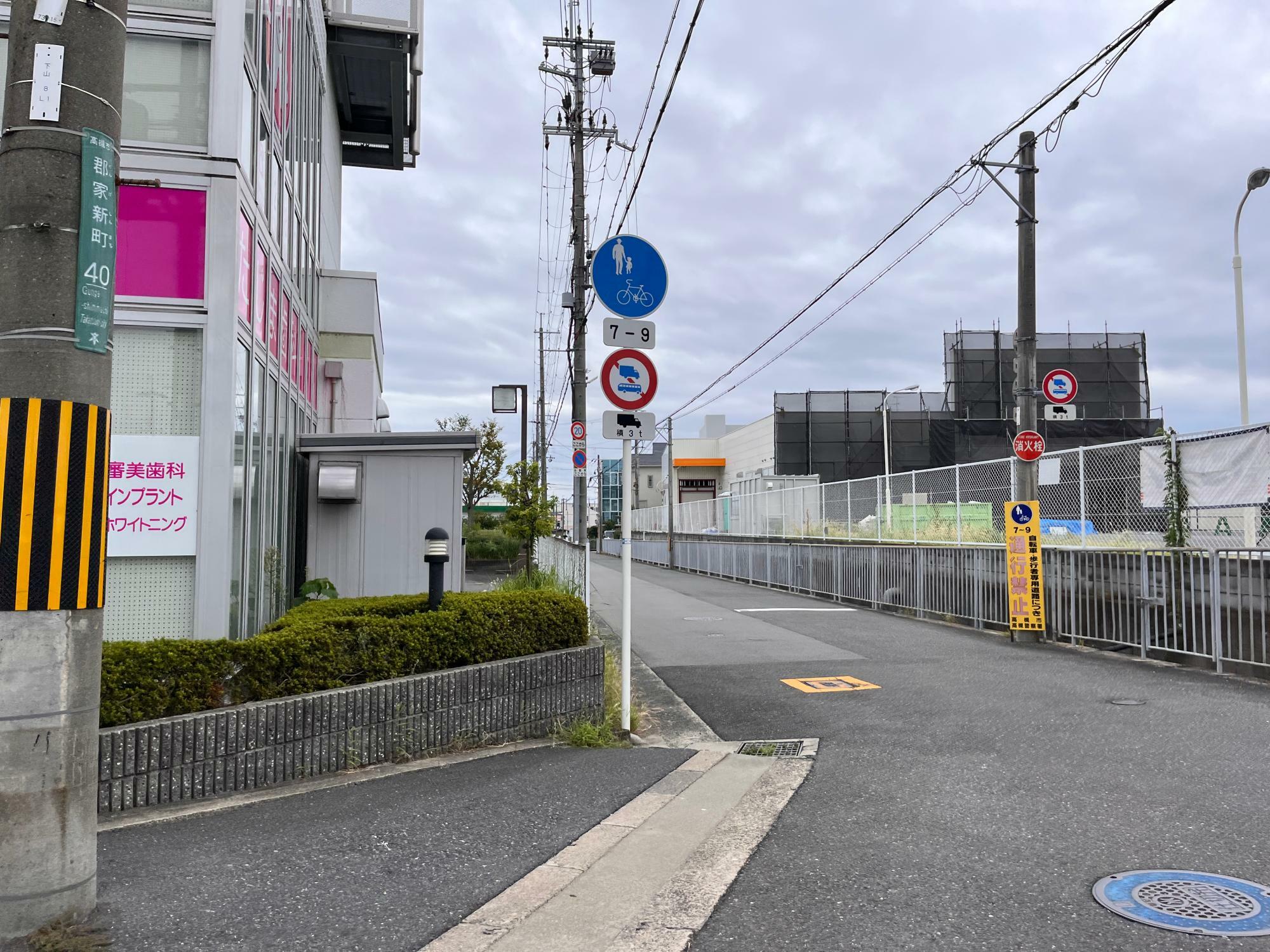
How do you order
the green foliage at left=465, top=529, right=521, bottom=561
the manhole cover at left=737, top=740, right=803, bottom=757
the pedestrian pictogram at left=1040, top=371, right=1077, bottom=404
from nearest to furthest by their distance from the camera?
the manhole cover at left=737, top=740, right=803, bottom=757 → the pedestrian pictogram at left=1040, top=371, right=1077, bottom=404 → the green foliage at left=465, top=529, right=521, bottom=561

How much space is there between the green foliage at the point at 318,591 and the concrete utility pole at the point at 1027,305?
374 inches

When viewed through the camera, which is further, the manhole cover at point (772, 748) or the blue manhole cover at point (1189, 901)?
the manhole cover at point (772, 748)

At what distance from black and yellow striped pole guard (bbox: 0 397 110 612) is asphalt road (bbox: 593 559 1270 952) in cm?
257

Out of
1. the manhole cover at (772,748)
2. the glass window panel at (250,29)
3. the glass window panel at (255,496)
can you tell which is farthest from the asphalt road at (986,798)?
the glass window panel at (250,29)

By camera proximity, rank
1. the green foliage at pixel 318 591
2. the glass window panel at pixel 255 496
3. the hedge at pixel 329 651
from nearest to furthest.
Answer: the hedge at pixel 329 651, the glass window panel at pixel 255 496, the green foliage at pixel 318 591

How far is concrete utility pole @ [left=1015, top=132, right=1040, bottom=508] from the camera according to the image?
13539 mm

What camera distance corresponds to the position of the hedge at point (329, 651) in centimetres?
488

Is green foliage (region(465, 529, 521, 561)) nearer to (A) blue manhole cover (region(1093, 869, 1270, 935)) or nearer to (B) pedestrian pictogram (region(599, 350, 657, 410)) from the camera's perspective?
(B) pedestrian pictogram (region(599, 350, 657, 410))

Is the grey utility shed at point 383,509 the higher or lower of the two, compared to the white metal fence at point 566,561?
higher

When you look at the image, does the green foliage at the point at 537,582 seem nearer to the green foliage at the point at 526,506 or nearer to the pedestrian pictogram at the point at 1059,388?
the green foliage at the point at 526,506

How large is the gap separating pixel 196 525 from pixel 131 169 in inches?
102

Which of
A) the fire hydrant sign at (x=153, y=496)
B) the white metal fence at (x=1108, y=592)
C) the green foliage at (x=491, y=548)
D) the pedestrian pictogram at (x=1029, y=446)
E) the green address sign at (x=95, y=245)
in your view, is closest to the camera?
the green address sign at (x=95, y=245)

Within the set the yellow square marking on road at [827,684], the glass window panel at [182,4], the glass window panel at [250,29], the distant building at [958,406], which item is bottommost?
the yellow square marking on road at [827,684]

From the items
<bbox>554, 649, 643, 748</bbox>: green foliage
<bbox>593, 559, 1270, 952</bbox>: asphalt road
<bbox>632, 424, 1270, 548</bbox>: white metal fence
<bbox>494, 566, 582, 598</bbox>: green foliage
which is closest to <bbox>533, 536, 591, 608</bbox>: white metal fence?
<bbox>494, 566, 582, 598</bbox>: green foliage
